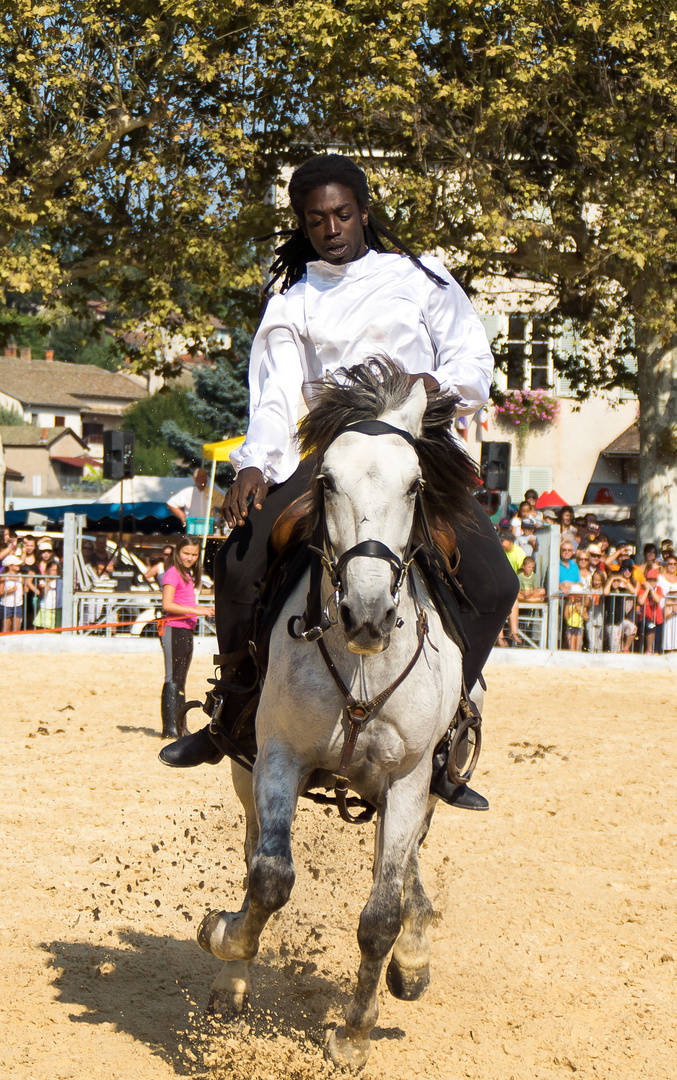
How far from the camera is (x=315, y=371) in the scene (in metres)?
4.89

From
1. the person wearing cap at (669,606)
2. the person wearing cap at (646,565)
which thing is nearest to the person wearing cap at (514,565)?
the person wearing cap at (646,565)

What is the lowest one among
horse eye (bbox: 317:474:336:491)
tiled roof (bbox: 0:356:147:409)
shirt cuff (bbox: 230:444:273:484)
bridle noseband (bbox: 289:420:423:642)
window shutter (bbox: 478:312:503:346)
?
bridle noseband (bbox: 289:420:423:642)

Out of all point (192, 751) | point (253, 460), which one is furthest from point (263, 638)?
point (192, 751)

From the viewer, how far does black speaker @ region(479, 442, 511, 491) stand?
20.2m

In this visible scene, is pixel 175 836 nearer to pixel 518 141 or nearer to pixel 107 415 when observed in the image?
pixel 518 141

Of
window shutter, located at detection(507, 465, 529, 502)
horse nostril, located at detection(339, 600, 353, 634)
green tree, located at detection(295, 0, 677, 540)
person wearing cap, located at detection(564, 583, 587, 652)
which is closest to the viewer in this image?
horse nostril, located at detection(339, 600, 353, 634)

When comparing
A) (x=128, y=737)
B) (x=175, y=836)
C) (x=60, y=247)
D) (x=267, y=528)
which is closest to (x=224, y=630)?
(x=267, y=528)

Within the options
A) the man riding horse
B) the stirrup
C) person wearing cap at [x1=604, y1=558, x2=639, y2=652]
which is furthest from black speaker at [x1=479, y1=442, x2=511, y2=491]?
the man riding horse

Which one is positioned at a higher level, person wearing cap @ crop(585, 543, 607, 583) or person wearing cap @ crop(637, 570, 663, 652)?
person wearing cap @ crop(585, 543, 607, 583)

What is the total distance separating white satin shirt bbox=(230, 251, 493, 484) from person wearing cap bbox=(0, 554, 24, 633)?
13.4 meters

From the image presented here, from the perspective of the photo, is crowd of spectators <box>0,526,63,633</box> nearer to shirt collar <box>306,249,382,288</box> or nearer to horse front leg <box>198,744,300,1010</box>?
shirt collar <box>306,249,382,288</box>

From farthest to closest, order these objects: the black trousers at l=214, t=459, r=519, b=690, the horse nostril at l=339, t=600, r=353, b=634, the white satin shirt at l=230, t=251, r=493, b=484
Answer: the black trousers at l=214, t=459, r=519, b=690 → the white satin shirt at l=230, t=251, r=493, b=484 → the horse nostril at l=339, t=600, r=353, b=634

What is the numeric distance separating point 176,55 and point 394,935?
18425 mm

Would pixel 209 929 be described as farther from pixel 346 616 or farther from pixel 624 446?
pixel 624 446
